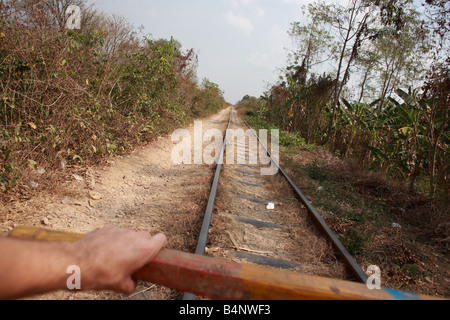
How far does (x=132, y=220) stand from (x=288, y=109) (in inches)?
637

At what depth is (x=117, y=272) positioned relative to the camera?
0.79m

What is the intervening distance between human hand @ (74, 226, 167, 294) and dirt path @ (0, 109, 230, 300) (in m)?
1.51

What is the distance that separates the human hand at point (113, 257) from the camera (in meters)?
0.76

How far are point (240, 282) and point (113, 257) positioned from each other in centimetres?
40

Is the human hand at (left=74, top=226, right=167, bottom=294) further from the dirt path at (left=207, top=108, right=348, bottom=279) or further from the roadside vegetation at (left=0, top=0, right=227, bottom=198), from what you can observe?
the roadside vegetation at (left=0, top=0, right=227, bottom=198)

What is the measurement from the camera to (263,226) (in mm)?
3752

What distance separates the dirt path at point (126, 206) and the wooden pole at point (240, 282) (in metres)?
1.48

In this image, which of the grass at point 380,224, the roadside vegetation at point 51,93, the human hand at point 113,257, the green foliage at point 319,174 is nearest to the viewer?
the human hand at point 113,257

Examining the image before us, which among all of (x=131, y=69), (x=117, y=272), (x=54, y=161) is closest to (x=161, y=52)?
(x=131, y=69)

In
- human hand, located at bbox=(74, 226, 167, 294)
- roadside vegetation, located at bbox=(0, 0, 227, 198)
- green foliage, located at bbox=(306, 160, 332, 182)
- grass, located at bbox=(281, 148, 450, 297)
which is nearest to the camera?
human hand, located at bbox=(74, 226, 167, 294)

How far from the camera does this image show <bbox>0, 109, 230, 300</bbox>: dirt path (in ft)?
9.64

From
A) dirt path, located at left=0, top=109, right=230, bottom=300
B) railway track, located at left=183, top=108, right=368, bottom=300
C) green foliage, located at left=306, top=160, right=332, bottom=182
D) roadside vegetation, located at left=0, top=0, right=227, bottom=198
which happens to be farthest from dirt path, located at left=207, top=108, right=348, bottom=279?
roadside vegetation, located at left=0, top=0, right=227, bottom=198

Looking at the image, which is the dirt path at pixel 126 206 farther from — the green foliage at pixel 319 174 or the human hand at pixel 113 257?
the green foliage at pixel 319 174

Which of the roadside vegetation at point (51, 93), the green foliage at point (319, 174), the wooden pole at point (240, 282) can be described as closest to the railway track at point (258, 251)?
the wooden pole at point (240, 282)
